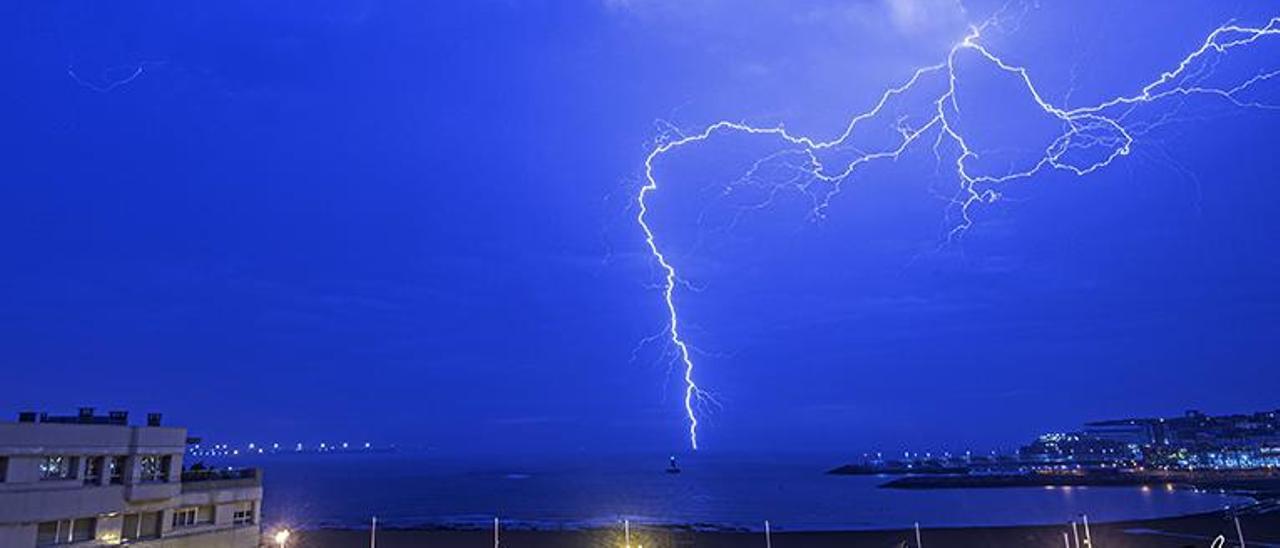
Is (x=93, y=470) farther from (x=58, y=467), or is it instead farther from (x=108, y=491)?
(x=58, y=467)

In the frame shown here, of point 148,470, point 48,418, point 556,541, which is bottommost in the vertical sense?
point 556,541

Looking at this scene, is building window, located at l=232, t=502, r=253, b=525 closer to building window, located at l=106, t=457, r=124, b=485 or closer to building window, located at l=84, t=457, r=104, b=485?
building window, located at l=106, t=457, r=124, b=485

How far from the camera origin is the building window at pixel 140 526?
2214cm

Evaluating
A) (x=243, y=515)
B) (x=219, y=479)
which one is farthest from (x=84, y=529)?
(x=243, y=515)

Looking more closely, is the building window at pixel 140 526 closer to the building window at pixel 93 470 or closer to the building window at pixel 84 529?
the building window at pixel 84 529

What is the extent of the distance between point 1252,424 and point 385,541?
196 meters

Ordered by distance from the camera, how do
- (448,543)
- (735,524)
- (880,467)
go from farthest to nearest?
(880,467) → (735,524) → (448,543)

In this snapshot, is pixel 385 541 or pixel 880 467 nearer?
pixel 385 541

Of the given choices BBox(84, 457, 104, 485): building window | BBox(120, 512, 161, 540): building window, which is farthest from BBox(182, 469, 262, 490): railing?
BBox(84, 457, 104, 485): building window

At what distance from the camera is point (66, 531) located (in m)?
19.8

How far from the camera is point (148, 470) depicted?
903 inches

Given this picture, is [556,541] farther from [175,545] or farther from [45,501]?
[45,501]

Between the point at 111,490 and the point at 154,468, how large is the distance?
215 cm

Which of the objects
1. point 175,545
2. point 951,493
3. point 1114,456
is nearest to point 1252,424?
point 1114,456
